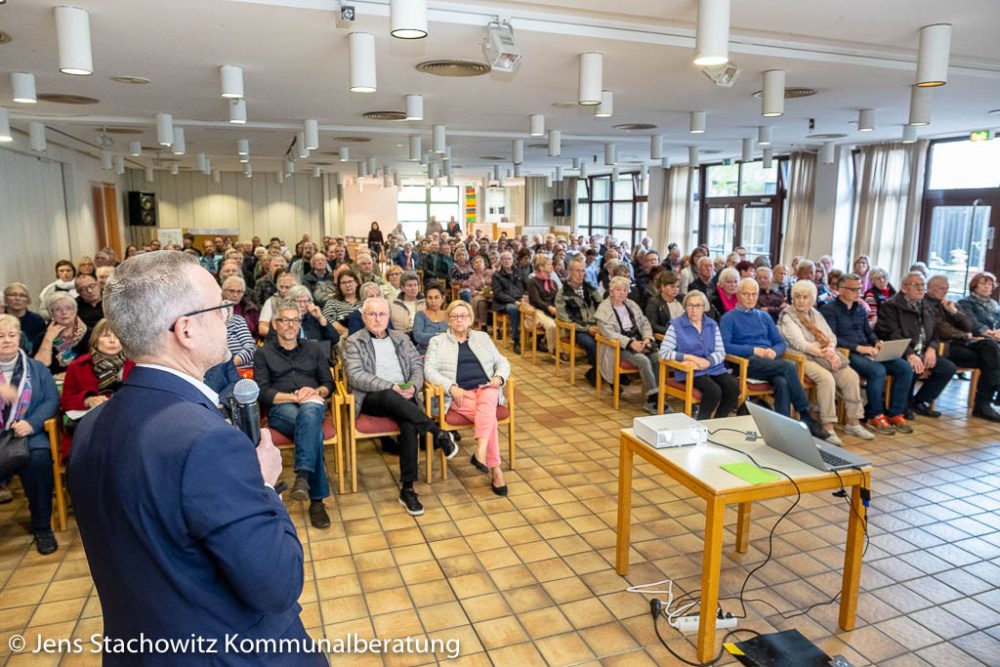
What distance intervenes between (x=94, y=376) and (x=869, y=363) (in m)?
5.78

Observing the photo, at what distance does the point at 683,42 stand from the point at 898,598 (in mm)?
3711

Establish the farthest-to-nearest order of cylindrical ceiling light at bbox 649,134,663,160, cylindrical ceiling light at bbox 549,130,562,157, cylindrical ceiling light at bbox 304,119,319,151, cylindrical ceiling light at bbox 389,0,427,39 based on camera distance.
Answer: cylindrical ceiling light at bbox 649,134,663,160, cylindrical ceiling light at bbox 549,130,562,157, cylindrical ceiling light at bbox 304,119,319,151, cylindrical ceiling light at bbox 389,0,427,39

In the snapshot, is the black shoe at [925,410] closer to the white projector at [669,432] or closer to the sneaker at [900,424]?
the sneaker at [900,424]

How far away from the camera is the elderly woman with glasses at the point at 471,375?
426 cm

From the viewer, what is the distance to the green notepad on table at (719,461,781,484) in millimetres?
2562

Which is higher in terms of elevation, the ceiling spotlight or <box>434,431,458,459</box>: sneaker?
the ceiling spotlight

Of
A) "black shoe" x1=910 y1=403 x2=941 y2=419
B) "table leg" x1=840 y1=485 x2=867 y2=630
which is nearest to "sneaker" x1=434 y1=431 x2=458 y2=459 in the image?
"table leg" x1=840 y1=485 x2=867 y2=630

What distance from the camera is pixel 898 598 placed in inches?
120

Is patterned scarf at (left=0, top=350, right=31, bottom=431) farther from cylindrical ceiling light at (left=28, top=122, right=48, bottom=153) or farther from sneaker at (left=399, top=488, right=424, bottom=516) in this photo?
cylindrical ceiling light at (left=28, top=122, right=48, bottom=153)

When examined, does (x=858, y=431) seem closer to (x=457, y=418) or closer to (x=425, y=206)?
(x=457, y=418)

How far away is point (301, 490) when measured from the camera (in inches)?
148

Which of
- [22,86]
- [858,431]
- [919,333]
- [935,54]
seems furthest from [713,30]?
[22,86]

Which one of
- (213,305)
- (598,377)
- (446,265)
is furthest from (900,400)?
(446,265)

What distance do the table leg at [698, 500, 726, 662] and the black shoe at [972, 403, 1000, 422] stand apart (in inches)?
188
